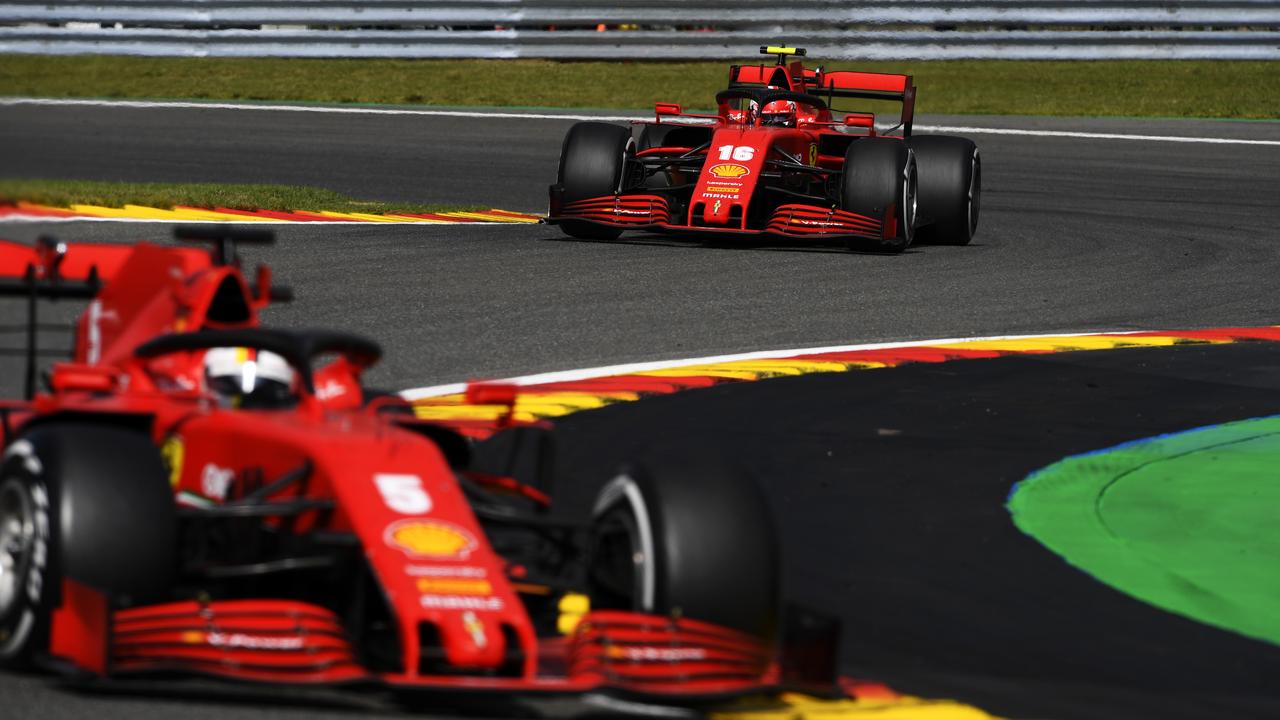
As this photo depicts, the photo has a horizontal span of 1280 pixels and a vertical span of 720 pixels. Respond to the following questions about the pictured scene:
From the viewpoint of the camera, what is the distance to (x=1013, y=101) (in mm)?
26047

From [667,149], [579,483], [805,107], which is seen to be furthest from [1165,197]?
[579,483]

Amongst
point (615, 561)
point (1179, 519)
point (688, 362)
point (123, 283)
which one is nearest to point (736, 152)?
point (688, 362)

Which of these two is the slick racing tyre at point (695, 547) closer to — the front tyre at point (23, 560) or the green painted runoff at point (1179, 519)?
the front tyre at point (23, 560)

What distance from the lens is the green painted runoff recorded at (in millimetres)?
5809

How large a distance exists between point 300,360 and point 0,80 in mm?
1500

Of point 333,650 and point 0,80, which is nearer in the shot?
point 333,650

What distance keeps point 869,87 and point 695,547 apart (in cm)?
1236

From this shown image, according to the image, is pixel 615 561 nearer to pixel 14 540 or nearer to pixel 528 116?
pixel 14 540

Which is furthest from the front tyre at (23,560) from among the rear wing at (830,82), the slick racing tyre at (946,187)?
the rear wing at (830,82)

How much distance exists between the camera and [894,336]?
413 inches

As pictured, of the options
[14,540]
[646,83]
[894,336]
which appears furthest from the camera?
[646,83]

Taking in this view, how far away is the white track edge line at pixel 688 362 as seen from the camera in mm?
8383

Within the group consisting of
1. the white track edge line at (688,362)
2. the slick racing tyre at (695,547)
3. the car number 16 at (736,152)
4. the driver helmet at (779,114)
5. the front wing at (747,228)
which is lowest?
the white track edge line at (688,362)

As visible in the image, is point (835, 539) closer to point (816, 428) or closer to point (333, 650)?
point (816, 428)
